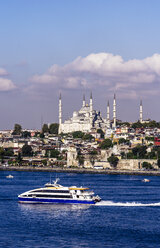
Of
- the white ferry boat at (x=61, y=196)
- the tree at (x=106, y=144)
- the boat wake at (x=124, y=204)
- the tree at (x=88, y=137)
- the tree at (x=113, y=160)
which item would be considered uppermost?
the tree at (x=88, y=137)

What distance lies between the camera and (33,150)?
83.4 m

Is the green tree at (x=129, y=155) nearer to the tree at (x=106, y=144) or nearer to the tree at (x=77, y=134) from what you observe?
the tree at (x=106, y=144)

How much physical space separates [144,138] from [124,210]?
5859cm

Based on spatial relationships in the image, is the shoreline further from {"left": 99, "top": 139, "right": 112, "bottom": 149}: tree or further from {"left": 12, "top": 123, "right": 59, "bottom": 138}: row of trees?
{"left": 12, "top": 123, "right": 59, "bottom": 138}: row of trees

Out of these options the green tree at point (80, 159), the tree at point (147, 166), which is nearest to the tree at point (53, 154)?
the green tree at point (80, 159)

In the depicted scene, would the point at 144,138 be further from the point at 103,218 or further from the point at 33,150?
the point at 103,218

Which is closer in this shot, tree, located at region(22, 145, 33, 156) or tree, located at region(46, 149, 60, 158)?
tree, located at region(46, 149, 60, 158)

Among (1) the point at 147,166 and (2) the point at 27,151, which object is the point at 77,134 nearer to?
(2) the point at 27,151

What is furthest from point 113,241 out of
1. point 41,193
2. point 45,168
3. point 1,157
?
point 1,157

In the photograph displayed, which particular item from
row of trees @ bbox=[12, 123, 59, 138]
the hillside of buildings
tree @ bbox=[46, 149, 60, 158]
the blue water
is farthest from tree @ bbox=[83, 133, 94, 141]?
the blue water

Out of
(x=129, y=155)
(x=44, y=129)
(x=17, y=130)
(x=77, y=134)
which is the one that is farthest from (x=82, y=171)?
(x=17, y=130)

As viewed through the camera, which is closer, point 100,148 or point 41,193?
point 41,193

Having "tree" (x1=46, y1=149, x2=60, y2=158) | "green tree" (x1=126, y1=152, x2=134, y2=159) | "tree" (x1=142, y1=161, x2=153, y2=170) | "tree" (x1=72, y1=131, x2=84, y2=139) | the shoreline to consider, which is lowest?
the shoreline

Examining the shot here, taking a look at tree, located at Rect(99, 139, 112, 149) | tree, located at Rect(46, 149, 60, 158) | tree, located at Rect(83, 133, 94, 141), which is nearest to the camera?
tree, located at Rect(46, 149, 60, 158)
